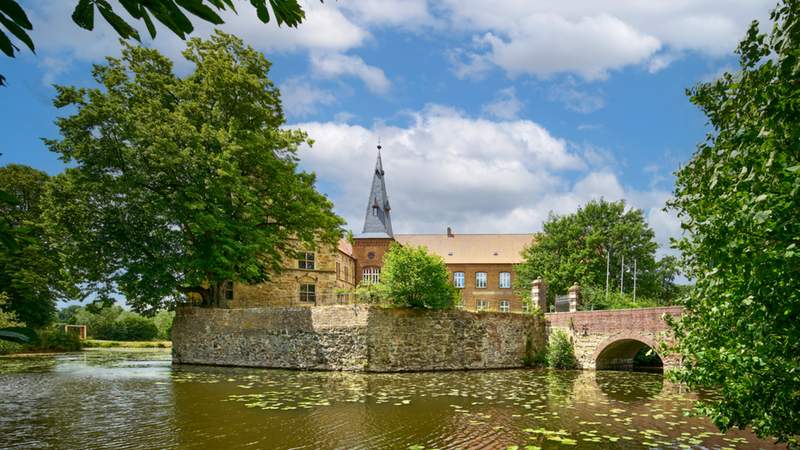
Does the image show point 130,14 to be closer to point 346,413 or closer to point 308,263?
point 346,413

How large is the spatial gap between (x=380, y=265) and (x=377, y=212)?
15.8 ft

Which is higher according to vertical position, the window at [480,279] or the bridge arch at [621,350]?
the window at [480,279]

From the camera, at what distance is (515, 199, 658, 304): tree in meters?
37.7

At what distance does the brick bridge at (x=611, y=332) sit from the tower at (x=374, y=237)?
71.1 feet

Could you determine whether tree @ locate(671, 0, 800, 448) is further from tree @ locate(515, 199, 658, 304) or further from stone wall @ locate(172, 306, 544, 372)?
tree @ locate(515, 199, 658, 304)

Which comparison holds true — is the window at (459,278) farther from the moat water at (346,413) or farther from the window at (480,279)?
the moat water at (346,413)

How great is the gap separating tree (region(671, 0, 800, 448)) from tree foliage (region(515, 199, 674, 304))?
3189cm

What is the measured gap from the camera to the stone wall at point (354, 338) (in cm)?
2147

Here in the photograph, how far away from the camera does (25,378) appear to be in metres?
18.1

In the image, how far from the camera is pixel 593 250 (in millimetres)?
38469

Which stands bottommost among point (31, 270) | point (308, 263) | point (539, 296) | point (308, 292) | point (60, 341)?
point (60, 341)

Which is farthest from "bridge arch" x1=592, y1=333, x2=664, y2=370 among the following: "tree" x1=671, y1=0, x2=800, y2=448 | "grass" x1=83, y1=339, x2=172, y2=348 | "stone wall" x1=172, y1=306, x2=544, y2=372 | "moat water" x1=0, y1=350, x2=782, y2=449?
"grass" x1=83, y1=339, x2=172, y2=348

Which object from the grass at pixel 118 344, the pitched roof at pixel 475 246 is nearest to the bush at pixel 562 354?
the pitched roof at pixel 475 246

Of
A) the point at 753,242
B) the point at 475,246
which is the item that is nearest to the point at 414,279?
the point at 753,242
